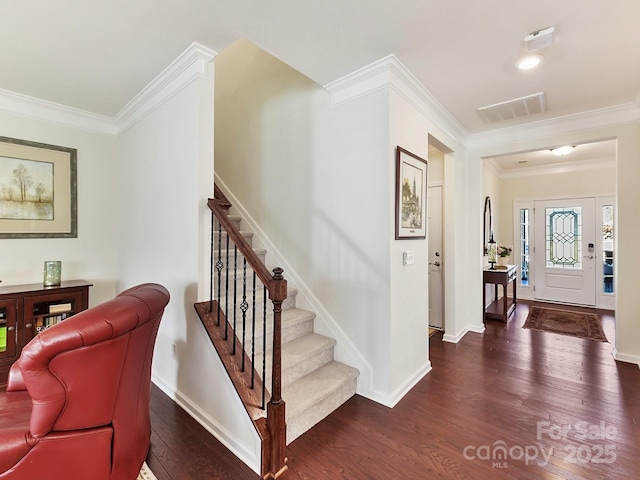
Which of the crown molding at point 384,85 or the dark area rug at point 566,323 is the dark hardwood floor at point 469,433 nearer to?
the dark area rug at point 566,323

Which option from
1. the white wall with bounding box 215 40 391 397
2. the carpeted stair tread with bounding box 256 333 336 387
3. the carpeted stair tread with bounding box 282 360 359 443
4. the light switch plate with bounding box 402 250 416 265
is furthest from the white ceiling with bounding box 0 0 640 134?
the carpeted stair tread with bounding box 282 360 359 443

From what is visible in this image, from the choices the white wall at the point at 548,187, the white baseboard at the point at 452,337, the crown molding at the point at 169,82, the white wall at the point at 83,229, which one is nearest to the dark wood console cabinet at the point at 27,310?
the white wall at the point at 83,229

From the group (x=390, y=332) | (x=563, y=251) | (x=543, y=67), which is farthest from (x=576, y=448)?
(x=563, y=251)

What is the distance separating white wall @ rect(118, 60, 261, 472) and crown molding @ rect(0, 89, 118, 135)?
0.90 metres

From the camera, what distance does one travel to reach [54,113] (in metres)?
3.09

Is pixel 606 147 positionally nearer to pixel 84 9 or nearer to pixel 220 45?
pixel 220 45

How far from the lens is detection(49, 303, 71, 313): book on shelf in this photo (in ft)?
9.23

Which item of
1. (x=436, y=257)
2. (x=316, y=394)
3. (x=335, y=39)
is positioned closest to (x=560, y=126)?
(x=436, y=257)

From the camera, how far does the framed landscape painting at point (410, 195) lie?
247 cm

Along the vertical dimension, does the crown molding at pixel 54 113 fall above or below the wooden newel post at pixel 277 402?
above

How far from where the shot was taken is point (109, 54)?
87.7 inches

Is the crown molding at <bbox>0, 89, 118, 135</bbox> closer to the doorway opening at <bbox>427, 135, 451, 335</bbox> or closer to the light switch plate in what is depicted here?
the light switch plate

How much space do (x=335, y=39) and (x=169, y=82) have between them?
1416mm

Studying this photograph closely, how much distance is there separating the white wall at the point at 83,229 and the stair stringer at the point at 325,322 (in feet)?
5.18
